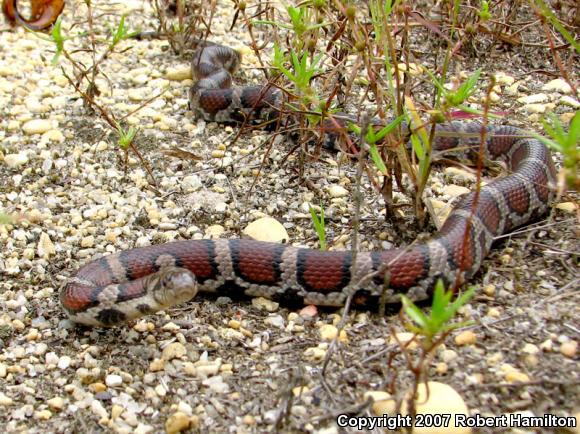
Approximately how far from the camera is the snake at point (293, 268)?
4.23 metres

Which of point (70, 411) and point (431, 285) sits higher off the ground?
point (431, 285)

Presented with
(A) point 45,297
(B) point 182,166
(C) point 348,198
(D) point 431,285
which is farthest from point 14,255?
(D) point 431,285

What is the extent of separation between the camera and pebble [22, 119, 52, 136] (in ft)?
21.2

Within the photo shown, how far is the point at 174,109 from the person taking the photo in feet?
23.4

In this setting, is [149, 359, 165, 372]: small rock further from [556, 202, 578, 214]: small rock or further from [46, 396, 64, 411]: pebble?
[556, 202, 578, 214]: small rock

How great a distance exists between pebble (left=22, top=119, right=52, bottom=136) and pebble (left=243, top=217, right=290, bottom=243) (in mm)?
2514

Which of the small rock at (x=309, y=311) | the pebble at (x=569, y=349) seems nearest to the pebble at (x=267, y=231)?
the small rock at (x=309, y=311)

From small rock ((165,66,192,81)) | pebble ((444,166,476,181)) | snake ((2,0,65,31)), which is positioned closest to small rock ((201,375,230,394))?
pebble ((444,166,476,181))

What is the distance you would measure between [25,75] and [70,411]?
4.88 m

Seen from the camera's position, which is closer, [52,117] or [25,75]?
[52,117]

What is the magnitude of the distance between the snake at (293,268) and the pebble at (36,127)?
2.30 meters

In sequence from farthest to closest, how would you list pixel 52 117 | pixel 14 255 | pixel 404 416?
pixel 52 117 < pixel 14 255 < pixel 404 416

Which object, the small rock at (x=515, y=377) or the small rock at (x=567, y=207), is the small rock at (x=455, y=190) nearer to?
the small rock at (x=567, y=207)

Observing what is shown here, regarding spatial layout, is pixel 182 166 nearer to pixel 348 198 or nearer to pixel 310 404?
pixel 348 198
